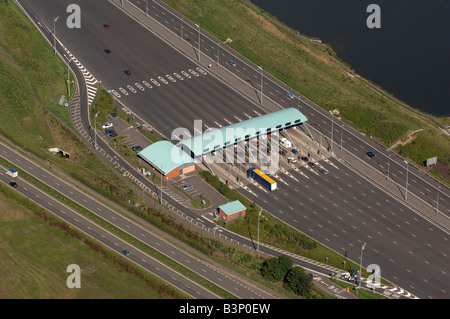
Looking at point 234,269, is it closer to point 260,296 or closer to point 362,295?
point 260,296

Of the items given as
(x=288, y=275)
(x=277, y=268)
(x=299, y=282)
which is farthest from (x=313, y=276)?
(x=277, y=268)

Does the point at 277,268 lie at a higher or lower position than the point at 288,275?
higher

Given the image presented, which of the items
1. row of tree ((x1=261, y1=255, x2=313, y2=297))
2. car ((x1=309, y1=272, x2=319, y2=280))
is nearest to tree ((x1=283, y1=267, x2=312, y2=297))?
row of tree ((x1=261, y1=255, x2=313, y2=297))

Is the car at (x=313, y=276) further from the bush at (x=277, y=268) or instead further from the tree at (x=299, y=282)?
the bush at (x=277, y=268)

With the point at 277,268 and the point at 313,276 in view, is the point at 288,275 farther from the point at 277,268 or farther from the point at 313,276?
the point at 313,276

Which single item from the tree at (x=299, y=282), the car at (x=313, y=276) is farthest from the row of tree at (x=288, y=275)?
the car at (x=313, y=276)

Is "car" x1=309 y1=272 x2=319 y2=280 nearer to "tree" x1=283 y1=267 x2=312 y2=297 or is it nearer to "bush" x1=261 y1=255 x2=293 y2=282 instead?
"tree" x1=283 y1=267 x2=312 y2=297

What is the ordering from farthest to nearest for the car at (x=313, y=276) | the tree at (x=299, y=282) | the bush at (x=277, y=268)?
the car at (x=313, y=276) < the bush at (x=277, y=268) < the tree at (x=299, y=282)
